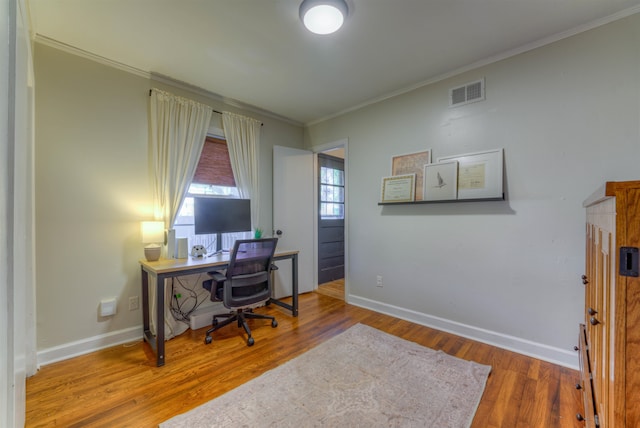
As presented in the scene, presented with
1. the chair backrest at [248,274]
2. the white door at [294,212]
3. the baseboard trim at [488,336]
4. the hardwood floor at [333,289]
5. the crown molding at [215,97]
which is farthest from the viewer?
the hardwood floor at [333,289]

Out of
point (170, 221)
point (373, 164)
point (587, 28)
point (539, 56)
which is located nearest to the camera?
point (587, 28)

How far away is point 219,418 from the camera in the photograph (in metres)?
1.47

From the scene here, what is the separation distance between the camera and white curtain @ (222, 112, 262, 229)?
3.11 meters

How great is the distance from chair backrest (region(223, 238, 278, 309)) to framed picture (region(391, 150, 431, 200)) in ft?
5.20

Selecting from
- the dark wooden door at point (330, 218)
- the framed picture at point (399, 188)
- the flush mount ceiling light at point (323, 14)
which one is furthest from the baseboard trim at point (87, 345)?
the flush mount ceiling light at point (323, 14)

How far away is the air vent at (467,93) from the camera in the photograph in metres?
2.38

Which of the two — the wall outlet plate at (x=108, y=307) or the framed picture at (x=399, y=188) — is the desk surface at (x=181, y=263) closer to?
the wall outlet plate at (x=108, y=307)

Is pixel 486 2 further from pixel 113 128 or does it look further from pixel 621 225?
pixel 113 128

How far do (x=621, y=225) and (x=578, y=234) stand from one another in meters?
1.80

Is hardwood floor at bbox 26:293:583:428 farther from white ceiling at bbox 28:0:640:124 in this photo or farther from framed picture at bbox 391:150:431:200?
white ceiling at bbox 28:0:640:124

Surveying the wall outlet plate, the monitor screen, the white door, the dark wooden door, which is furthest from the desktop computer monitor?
the dark wooden door

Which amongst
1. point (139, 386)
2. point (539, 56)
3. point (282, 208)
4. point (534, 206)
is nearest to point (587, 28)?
point (539, 56)

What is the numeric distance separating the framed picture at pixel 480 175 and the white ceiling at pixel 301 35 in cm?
86

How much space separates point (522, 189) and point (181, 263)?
299 centimetres
